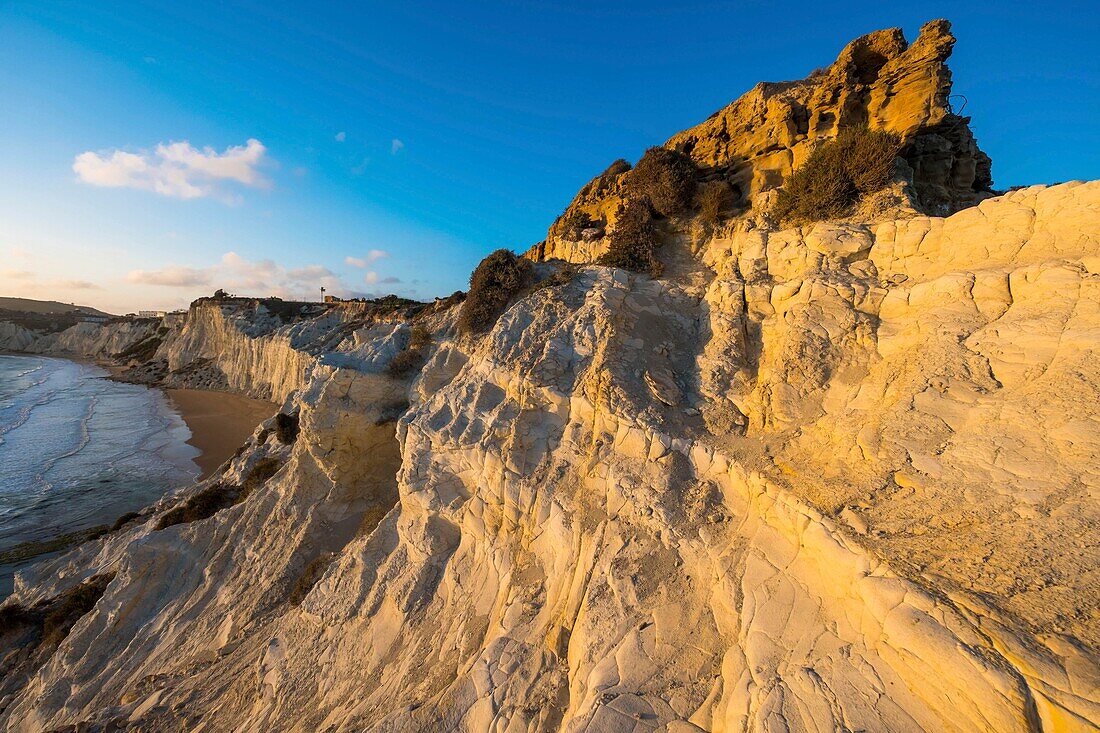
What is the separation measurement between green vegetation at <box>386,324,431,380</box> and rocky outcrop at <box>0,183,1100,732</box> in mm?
1545

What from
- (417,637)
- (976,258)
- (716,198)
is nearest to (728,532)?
(976,258)

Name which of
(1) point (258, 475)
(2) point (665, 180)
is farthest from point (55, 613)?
(2) point (665, 180)

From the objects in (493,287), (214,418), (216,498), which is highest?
(493,287)

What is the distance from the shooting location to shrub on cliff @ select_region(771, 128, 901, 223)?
850cm

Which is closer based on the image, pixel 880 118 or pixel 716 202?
pixel 880 118

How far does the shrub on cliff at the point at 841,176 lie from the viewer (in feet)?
27.9

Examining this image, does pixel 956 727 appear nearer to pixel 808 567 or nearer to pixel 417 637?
pixel 808 567

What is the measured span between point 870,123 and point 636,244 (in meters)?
6.27

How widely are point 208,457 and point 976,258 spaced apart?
35.2 meters

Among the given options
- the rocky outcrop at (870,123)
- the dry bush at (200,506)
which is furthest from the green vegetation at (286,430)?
the rocky outcrop at (870,123)

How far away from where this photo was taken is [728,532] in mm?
5645

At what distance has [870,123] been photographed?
10172 mm

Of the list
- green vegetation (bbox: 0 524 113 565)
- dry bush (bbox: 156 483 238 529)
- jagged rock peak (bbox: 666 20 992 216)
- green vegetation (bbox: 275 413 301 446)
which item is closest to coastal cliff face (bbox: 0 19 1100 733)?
jagged rock peak (bbox: 666 20 992 216)

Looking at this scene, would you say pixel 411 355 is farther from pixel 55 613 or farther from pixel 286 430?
pixel 55 613
